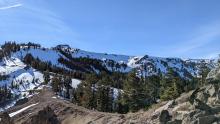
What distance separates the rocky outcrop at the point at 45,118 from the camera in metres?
82.9

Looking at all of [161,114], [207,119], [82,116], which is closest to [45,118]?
[82,116]

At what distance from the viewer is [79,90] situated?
136m

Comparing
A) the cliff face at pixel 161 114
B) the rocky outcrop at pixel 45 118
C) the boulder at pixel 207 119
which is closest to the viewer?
the boulder at pixel 207 119

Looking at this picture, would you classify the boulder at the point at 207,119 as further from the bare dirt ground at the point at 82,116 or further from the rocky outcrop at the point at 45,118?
the rocky outcrop at the point at 45,118

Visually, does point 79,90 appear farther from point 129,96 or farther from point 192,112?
point 192,112

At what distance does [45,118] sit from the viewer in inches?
3302

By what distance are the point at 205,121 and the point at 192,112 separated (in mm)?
2562

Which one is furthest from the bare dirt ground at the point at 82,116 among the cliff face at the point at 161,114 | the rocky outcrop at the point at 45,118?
the rocky outcrop at the point at 45,118

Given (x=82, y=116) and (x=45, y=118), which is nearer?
(x=82, y=116)

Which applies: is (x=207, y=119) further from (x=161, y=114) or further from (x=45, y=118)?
(x=45, y=118)

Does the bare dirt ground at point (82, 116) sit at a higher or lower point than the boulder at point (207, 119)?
lower

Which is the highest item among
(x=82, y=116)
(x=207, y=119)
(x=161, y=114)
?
(x=207, y=119)

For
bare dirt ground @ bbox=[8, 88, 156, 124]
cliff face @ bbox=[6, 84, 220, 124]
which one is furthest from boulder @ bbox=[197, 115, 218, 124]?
bare dirt ground @ bbox=[8, 88, 156, 124]

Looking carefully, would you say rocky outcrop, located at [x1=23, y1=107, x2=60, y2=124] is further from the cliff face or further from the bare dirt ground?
the bare dirt ground
